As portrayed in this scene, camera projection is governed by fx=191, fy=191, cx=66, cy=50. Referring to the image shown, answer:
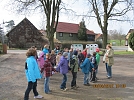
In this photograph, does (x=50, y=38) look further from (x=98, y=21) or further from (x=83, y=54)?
(x=83, y=54)

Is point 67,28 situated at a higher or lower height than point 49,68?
higher

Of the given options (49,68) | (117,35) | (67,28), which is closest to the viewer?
(49,68)

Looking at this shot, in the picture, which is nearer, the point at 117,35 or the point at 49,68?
the point at 49,68

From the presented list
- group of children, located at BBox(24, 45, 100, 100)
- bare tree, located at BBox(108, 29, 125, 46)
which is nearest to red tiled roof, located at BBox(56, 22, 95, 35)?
bare tree, located at BBox(108, 29, 125, 46)

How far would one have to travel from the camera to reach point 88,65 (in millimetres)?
8398

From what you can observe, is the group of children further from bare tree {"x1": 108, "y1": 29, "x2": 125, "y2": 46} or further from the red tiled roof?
bare tree {"x1": 108, "y1": 29, "x2": 125, "y2": 46}

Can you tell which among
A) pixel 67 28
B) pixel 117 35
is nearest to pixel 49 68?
pixel 67 28

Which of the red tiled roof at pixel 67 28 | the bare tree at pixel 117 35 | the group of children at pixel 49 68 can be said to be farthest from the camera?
the bare tree at pixel 117 35

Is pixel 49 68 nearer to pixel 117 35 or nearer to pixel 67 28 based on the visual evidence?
pixel 67 28

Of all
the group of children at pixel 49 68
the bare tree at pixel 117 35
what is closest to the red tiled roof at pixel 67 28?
the bare tree at pixel 117 35

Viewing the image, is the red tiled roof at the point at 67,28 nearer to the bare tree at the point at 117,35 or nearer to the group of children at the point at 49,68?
the bare tree at the point at 117,35

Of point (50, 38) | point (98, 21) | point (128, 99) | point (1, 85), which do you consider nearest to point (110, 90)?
point (128, 99)

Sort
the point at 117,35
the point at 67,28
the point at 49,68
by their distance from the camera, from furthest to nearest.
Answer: the point at 117,35 → the point at 67,28 → the point at 49,68

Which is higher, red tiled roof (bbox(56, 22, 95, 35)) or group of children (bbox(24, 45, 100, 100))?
red tiled roof (bbox(56, 22, 95, 35))
